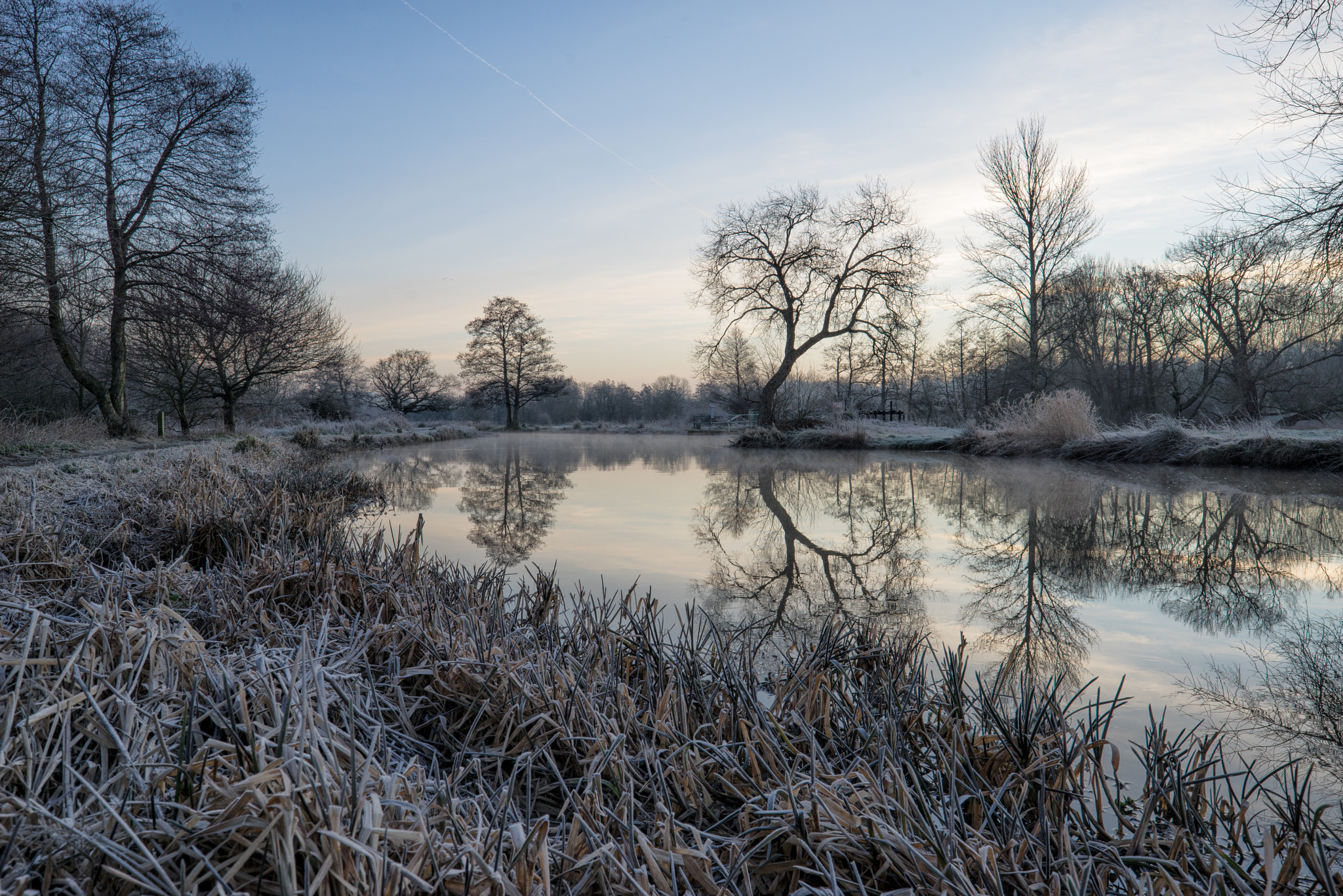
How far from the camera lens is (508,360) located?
36.7 m

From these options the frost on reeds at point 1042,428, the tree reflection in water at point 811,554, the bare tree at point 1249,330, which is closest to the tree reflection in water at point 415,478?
the tree reflection in water at point 811,554

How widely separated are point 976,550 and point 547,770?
12.5 ft

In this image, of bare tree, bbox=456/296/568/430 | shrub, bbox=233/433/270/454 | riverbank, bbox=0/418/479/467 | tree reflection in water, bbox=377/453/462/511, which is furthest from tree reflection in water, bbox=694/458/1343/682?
bare tree, bbox=456/296/568/430

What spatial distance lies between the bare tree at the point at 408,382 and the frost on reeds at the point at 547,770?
39520mm

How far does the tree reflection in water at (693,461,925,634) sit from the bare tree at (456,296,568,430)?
1194 inches

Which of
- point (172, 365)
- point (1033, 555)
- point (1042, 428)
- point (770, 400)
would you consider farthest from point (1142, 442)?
point (172, 365)

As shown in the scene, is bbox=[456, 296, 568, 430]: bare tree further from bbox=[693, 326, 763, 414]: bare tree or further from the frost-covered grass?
the frost-covered grass

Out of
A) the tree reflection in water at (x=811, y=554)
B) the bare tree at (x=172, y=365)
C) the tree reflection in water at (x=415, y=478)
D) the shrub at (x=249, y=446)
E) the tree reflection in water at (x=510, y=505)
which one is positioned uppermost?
the bare tree at (x=172, y=365)

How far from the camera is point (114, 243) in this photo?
10.9 meters

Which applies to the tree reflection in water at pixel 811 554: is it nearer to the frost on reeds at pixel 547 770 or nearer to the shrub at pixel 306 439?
the frost on reeds at pixel 547 770

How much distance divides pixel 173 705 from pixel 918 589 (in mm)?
3145

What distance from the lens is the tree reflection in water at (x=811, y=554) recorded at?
3.01 meters

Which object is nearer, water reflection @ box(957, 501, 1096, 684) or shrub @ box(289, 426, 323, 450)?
water reflection @ box(957, 501, 1096, 684)

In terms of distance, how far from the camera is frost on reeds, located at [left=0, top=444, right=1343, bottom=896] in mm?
913
